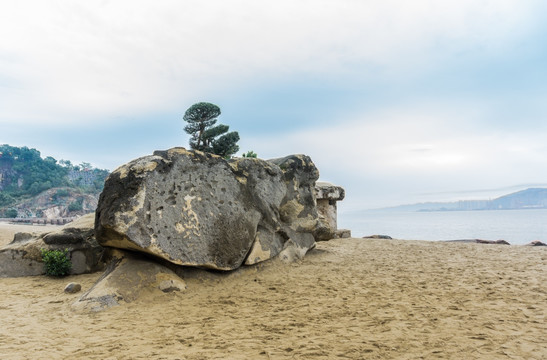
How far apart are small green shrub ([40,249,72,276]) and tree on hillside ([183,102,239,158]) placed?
15.1 metres

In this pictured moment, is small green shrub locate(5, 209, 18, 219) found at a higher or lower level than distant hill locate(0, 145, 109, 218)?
lower

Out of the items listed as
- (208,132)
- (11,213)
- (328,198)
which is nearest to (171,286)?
(328,198)

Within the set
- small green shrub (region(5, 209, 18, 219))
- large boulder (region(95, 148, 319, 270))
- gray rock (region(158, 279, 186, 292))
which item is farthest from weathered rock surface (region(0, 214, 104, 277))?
small green shrub (region(5, 209, 18, 219))

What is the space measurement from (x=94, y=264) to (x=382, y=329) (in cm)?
710

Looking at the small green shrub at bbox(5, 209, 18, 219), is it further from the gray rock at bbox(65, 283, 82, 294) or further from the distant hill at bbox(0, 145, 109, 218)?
the gray rock at bbox(65, 283, 82, 294)

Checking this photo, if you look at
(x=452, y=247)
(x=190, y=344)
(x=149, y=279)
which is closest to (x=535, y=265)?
(x=452, y=247)

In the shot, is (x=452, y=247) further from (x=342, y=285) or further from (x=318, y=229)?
(x=342, y=285)

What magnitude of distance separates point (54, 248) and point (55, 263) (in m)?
0.52

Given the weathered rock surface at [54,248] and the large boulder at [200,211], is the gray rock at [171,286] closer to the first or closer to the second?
the large boulder at [200,211]

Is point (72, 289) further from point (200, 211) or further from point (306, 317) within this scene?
point (306, 317)

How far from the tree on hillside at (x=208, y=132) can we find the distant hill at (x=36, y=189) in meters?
42.9

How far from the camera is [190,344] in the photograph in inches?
155

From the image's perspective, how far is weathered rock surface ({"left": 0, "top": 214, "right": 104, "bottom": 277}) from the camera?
26.9 ft

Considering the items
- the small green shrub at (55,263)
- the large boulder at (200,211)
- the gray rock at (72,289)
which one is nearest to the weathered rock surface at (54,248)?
the small green shrub at (55,263)
